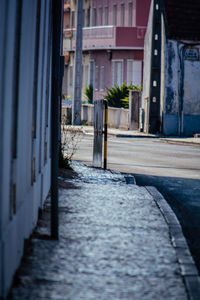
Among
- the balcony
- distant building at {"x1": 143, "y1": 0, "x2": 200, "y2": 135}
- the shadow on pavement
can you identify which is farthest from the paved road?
the balcony

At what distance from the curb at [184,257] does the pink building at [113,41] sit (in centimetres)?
3553

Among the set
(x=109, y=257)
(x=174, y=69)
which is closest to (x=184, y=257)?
(x=109, y=257)

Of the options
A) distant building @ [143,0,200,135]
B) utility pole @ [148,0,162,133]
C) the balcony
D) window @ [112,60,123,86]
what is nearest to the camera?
distant building @ [143,0,200,135]

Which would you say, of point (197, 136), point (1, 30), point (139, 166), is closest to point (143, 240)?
point (1, 30)

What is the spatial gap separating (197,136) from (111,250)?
22893 mm

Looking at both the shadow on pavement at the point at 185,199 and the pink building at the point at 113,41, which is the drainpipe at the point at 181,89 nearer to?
the pink building at the point at 113,41

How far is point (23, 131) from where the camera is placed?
6.01 metres

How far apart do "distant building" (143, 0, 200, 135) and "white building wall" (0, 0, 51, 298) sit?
22.6 m

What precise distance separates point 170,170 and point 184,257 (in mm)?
8771

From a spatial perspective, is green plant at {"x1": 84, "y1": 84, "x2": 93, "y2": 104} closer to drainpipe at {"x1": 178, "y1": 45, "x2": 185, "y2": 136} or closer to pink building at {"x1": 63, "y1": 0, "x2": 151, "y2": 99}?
pink building at {"x1": 63, "y1": 0, "x2": 151, "y2": 99}

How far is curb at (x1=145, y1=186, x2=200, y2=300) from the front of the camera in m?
5.42

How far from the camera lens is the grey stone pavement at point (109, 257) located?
5.22 m

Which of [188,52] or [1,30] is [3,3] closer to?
[1,30]

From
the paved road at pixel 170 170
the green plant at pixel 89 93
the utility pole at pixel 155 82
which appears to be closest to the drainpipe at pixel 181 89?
the utility pole at pixel 155 82
